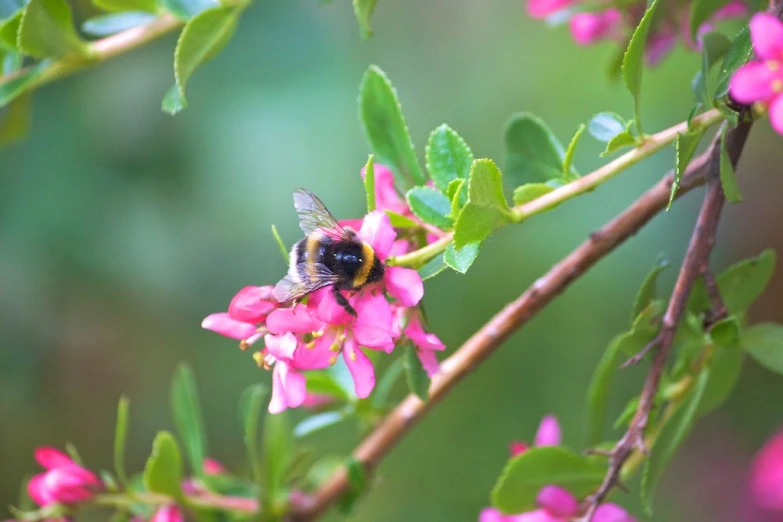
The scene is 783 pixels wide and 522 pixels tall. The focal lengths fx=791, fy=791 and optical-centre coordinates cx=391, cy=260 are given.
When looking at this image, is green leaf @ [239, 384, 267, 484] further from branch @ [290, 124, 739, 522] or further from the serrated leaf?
the serrated leaf

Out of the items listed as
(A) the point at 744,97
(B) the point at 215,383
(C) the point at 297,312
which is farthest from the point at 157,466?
(B) the point at 215,383

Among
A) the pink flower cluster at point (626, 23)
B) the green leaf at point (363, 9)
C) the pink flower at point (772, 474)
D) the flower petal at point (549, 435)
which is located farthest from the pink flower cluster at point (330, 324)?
the pink flower at point (772, 474)

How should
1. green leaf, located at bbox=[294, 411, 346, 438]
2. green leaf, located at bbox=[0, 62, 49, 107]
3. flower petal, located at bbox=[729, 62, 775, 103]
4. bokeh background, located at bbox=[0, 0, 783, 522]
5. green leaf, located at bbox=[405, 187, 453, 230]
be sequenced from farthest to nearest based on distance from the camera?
bokeh background, located at bbox=[0, 0, 783, 522] < green leaf, located at bbox=[294, 411, 346, 438] < green leaf, located at bbox=[0, 62, 49, 107] < green leaf, located at bbox=[405, 187, 453, 230] < flower petal, located at bbox=[729, 62, 775, 103]

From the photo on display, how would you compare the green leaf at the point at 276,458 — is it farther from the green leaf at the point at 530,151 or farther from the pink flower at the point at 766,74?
the pink flower at the point at 766,74

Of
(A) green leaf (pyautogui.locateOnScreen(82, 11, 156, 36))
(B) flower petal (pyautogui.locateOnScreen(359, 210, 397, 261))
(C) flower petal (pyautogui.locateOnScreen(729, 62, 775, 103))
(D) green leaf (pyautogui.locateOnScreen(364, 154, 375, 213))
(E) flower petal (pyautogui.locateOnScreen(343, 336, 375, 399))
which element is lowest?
(E) flower petal (pyautogui.locateOnScreen(343, 336, 375, 399))

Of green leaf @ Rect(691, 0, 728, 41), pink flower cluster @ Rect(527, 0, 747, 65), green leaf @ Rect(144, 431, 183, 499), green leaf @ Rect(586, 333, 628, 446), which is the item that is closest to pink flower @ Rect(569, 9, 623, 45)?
pink flower cluster @ Rect(527, 0, 747, 65)

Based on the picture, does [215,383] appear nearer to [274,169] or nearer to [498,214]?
[274,169]

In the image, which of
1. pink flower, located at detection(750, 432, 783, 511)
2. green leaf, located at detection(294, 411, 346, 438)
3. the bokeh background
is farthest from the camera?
the bokeh background
